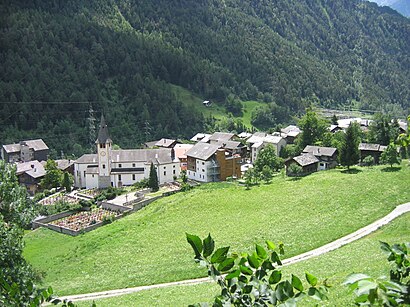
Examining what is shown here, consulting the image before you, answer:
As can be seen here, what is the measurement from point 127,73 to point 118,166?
247 feet

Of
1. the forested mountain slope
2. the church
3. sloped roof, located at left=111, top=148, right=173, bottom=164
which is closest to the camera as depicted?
the church

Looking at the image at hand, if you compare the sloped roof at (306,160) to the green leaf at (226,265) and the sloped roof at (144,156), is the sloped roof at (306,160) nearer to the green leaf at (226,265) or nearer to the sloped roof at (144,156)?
the sloped roof at (144,156)

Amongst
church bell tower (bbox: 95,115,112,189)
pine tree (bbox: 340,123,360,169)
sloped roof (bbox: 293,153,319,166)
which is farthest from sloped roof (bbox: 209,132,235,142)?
pine tree (bbox: 340,123,360,169)

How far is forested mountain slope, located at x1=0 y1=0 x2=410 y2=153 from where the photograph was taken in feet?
367

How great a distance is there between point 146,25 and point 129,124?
301ft

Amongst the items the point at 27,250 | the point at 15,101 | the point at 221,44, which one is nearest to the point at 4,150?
the point at 15,101

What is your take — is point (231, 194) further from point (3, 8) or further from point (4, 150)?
point (3, 8)

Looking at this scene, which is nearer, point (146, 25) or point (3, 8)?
point (3, 8)

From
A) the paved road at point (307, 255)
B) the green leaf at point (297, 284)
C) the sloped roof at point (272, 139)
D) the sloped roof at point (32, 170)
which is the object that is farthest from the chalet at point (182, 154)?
the green leaf at point (297, 284)

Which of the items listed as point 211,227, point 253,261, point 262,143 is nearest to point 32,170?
point 262,143

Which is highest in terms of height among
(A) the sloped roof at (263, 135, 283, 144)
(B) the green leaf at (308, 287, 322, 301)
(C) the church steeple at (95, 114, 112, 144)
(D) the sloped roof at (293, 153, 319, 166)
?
(B) the green leaf at (308, 287, 322, 301)

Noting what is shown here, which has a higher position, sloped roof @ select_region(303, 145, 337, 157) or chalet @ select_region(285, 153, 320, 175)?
sloped roof @ select_region(303, 145, 337, 157)

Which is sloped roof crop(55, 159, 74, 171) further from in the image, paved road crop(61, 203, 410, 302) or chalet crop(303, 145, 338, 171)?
paved road crop(61, 203, 410, 302)

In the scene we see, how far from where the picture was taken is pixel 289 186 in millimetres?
47312
